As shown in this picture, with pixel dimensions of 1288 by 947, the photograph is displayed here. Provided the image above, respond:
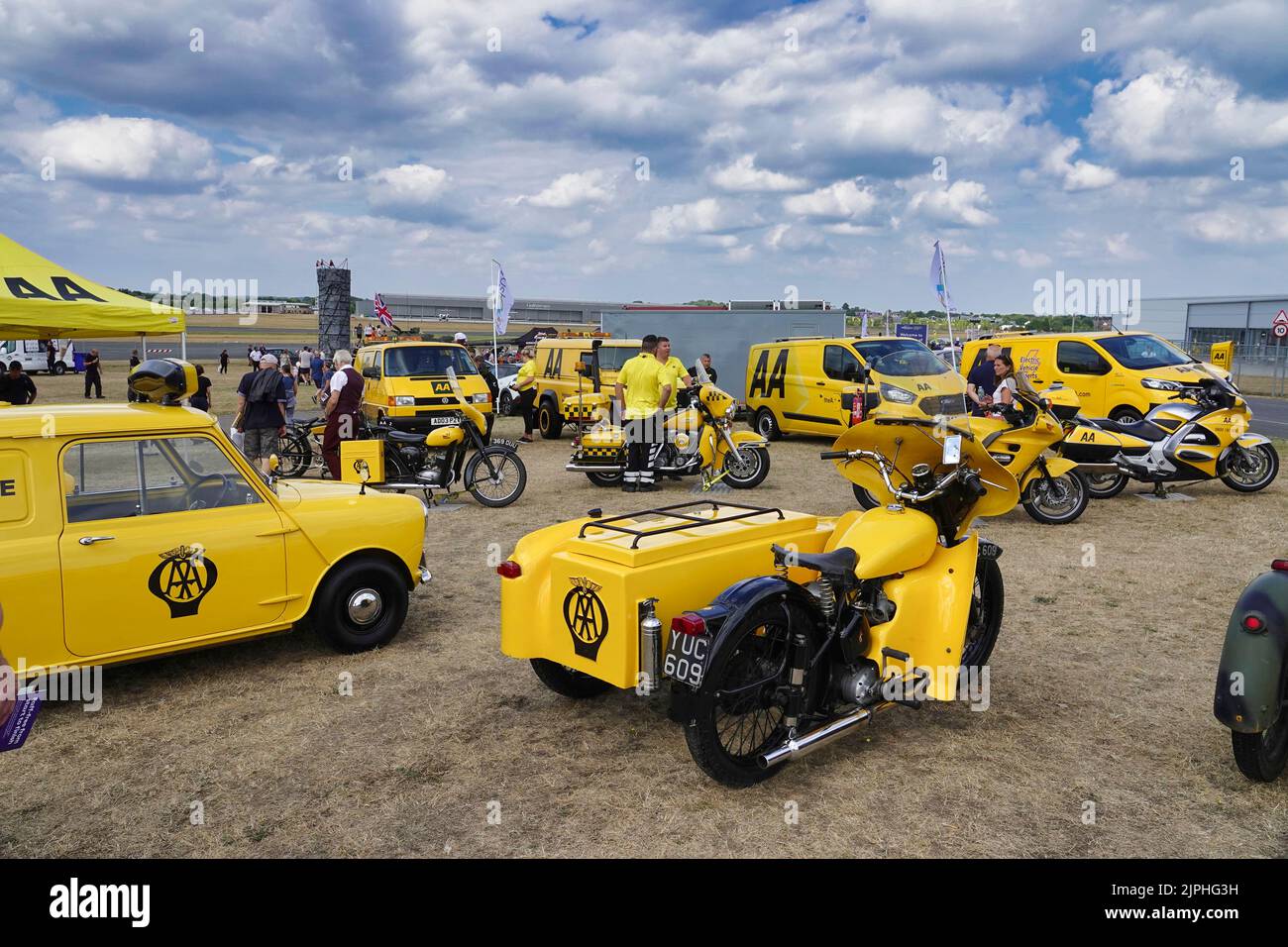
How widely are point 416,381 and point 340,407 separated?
13.8 ft

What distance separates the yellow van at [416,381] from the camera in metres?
14.1

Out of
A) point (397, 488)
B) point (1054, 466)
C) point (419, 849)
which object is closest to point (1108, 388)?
point (1054, 466)

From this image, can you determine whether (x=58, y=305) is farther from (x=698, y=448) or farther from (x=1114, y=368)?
(x=1114, y=368)

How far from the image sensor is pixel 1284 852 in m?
3.32

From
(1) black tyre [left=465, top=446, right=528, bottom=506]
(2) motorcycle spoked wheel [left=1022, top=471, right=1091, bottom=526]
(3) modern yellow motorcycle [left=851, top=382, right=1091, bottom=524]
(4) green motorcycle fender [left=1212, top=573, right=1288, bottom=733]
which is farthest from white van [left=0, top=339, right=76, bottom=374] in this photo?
(4) green motorcycle fender [left=1212, top=573, right=1288, bottom=733]

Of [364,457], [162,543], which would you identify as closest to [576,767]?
[162,543]

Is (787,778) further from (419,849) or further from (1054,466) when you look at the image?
(1054,466)

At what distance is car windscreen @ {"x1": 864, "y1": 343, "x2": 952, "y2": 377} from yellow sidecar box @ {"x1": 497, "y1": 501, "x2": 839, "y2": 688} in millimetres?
10688

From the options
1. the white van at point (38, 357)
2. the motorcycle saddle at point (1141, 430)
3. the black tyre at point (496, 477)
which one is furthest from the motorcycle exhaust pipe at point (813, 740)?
the white van at point (38, 357)

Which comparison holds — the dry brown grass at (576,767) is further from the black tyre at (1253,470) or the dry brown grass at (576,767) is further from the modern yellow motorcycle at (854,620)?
the black tyre at (1253,470)

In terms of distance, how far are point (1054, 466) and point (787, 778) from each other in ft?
21.5

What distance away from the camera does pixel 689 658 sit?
3539 mm

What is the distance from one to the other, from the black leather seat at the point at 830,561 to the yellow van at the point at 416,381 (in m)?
10.6

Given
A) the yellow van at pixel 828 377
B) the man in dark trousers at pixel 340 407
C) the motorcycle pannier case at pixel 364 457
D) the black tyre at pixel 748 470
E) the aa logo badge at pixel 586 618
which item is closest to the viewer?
the aa logo badge at pixel 586 618
